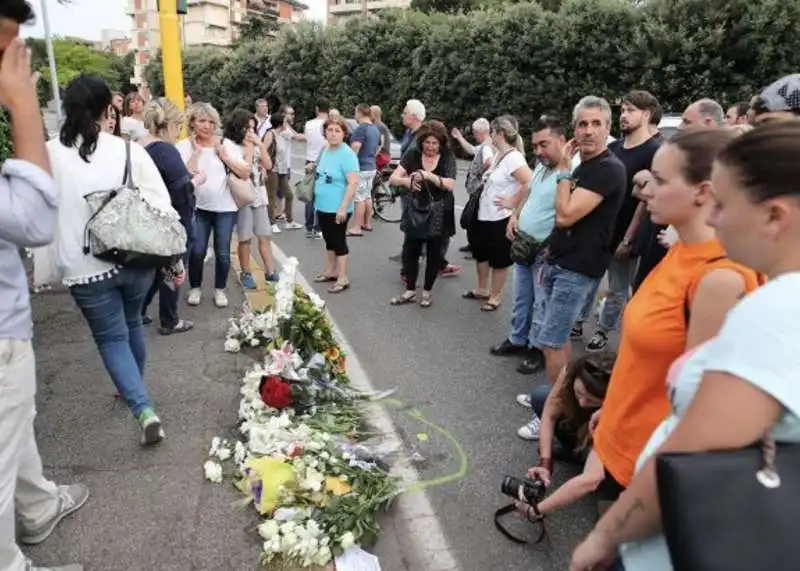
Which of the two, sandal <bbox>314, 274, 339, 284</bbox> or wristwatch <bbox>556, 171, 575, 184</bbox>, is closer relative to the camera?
wristwatch <bbox>556, 171, 575, 184</bbox>

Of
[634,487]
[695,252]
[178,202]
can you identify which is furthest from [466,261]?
[634,487]

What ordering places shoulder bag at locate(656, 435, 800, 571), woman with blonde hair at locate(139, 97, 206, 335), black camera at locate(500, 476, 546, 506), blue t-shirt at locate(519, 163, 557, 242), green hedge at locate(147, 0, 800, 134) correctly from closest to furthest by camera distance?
1. shoulder bag at locate(656, 435, 800, 571)
2. black camera at locate(500, 476, 546, 506)
3. blue t-shirt at locate(519, 163, 557, 242)
4. woman with blonde hair at locate(139, 97, 206, 335)
5. green hedge at locate(147, 0, 800, 134)

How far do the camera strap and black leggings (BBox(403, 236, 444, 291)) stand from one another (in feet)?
11.2

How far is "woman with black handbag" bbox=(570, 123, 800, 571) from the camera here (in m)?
1.07

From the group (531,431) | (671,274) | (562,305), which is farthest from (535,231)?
(671,274)

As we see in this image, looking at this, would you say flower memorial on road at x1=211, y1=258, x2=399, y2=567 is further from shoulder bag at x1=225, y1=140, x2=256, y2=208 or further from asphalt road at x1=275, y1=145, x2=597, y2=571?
shoulder bag at x1=225, y1=140, x2=256, y2=208

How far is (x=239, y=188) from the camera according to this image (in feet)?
19.6

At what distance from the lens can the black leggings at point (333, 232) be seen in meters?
6.71

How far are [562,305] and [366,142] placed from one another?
6.59m

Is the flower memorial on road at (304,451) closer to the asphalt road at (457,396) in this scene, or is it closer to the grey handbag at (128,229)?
the asphalt road at (457,396)

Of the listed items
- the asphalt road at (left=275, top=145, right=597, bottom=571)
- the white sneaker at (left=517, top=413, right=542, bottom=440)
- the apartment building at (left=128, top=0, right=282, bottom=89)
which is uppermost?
the apartment building at (left=128, top=0, right=282, bottom=89)

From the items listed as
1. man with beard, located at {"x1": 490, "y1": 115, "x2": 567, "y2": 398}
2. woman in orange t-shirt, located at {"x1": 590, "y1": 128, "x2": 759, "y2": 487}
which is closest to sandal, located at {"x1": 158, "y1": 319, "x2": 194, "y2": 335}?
man with beard, located at {"x1": 490, "y1": 115, "x2": 567, "y2": 398}

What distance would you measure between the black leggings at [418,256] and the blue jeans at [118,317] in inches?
123

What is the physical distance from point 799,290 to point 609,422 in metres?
1.41
